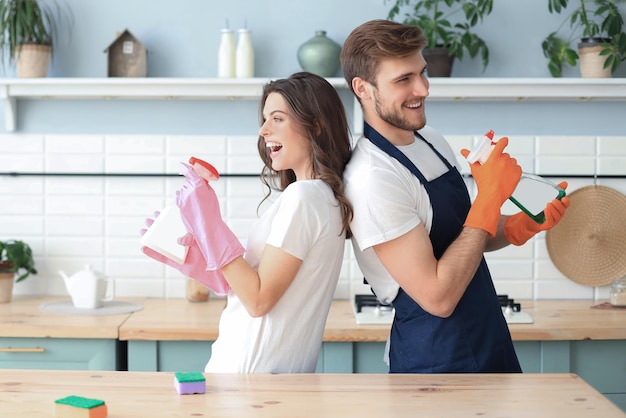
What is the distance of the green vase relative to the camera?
3246 millimetres

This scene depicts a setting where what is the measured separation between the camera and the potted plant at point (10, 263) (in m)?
3.25

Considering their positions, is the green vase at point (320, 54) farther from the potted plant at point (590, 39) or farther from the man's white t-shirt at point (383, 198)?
the man's white t-shirt at point (383, 198)

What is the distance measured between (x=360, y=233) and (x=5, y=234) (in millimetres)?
2061

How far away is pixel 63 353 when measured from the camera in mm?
2906

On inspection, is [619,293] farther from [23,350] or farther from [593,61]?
[23,350]

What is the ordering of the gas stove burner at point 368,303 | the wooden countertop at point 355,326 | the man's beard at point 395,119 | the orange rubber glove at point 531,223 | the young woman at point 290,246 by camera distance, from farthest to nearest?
1. the gas stove burner at point 368,303
2. the wooden countertop at point 355,326
3. the orange rubber glove at point 531,223
4. the man's beard at point 395,119
5. the young woman at point 290,246

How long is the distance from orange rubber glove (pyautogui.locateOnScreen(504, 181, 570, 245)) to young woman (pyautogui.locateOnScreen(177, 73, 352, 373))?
49cm

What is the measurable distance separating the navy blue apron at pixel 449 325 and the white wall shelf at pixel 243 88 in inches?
49.5

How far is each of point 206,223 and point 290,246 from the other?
0.65 ft

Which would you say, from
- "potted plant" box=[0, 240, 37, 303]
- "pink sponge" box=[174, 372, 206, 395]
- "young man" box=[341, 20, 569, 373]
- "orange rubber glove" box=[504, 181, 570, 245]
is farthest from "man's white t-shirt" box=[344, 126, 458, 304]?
"potted plant" box=[0, 240, 37, 303]

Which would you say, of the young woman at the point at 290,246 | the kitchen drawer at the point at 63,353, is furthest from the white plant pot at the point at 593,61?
the kitchen drawer at the point at 63,353

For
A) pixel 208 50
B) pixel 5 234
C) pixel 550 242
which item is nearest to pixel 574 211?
pixel 550 242

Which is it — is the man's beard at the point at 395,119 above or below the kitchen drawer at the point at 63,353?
above

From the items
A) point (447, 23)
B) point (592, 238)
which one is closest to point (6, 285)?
point (447, 23)
